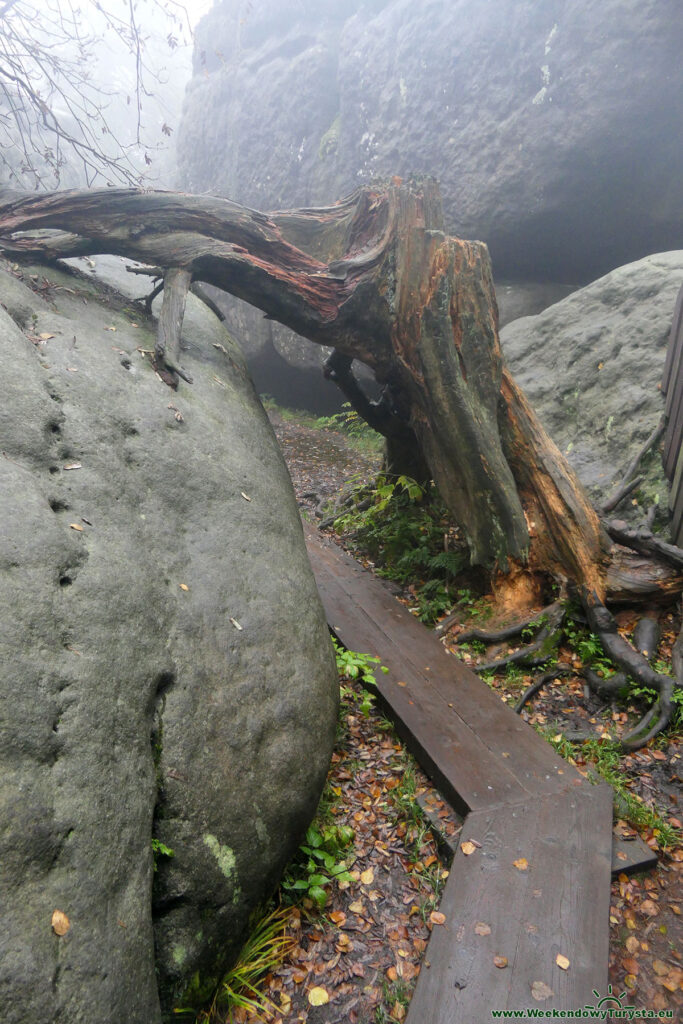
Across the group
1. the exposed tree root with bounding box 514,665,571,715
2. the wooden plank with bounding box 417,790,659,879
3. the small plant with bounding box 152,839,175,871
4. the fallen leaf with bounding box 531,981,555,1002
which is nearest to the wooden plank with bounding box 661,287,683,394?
the exposed tree root with bounding box 514,665,571,715

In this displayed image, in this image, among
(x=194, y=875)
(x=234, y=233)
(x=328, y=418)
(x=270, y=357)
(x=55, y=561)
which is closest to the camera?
(x=194, y=875)

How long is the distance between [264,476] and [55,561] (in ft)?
7.38

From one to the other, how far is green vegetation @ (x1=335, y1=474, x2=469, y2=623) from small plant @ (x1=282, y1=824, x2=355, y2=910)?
2.87 metres

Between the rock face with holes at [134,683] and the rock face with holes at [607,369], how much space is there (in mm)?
3914

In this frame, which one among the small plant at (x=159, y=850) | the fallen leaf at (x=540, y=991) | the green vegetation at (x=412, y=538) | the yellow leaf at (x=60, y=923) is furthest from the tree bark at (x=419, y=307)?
the yellow leaf at (x=60, y=923)

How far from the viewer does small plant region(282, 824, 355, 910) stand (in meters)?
3.25

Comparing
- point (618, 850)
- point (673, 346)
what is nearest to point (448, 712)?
point (618, 850)

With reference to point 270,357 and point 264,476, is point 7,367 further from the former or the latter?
point 270,357

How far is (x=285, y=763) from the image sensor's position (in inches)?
131

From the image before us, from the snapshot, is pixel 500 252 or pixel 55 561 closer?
pixel 55 561

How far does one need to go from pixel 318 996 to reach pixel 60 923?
135 cm

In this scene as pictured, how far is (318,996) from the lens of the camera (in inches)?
112

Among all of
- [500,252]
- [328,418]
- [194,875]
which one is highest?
[500,252]

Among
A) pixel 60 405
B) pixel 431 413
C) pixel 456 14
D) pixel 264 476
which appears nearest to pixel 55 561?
pixel 60 405
